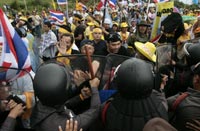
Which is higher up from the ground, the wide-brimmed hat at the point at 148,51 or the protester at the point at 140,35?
the wide-brimmed hat at the point at 148,51

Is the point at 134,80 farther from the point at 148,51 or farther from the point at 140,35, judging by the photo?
the point at 140,35

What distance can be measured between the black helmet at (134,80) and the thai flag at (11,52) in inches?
43.7

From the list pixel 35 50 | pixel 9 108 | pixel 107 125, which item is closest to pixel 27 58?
pixel 9 108

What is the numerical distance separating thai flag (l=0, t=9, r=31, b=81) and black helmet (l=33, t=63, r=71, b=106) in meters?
0.64

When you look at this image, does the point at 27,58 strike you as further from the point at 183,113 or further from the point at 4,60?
the point at 183,113

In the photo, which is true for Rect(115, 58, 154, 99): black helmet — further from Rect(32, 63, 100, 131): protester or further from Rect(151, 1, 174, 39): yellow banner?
Rect(151, 1, 174, 39): yellow banner

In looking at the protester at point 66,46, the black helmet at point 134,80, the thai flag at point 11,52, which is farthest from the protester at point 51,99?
the protester at point 66,46

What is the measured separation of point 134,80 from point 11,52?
4.38ft

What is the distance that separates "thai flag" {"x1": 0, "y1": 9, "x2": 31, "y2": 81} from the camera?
3.23m

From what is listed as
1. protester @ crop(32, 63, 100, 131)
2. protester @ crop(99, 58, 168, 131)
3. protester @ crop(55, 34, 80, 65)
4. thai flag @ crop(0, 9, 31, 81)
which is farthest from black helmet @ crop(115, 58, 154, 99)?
protester @ crop(55, 34, 80, 65)

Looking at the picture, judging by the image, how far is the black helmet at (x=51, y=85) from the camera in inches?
102

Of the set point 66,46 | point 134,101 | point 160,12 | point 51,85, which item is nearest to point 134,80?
point 134,101

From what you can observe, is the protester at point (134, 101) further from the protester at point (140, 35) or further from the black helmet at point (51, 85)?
the protester at point (140, 35)

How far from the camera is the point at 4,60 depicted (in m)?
3.25
